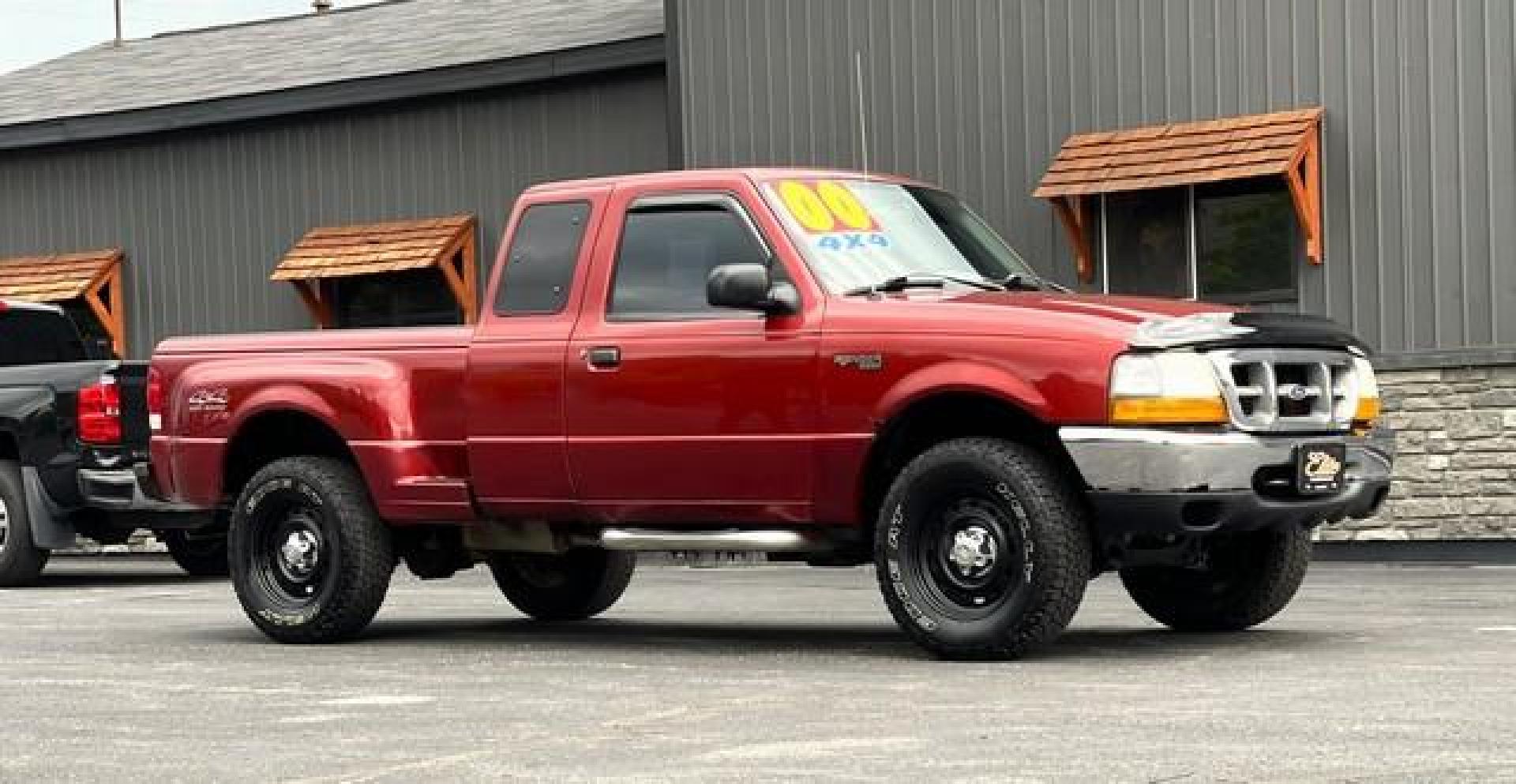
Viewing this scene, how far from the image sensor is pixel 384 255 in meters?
24.6

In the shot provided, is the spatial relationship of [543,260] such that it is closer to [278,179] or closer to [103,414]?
[103,414]

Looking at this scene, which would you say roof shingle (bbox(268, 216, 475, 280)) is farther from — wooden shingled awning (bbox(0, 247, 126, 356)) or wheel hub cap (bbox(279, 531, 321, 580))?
wheel hub cap (bbox(279, 531, 321, 580))

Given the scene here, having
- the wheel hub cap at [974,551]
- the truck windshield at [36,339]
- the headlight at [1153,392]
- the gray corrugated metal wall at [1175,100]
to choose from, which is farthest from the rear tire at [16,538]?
the headlight at [1153,392]

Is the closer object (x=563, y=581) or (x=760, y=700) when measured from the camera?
(x=760, y=700)

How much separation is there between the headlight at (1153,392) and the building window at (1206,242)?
9218mm

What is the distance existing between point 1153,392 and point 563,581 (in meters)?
4.04

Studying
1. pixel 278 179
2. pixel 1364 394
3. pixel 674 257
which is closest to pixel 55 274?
pixel 278 179

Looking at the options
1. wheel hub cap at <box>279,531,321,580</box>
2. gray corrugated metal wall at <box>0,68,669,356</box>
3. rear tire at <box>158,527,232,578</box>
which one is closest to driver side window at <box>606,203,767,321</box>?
wheel hub cap at <box>279,531,321,580</box>

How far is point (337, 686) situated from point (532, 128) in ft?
48.6

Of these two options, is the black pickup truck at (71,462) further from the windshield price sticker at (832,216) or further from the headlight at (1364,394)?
the headlight at (1364,394)

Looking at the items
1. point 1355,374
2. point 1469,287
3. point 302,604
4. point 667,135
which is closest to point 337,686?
point 302,604

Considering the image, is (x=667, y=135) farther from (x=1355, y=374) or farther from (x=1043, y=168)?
(x=1355, y=374)

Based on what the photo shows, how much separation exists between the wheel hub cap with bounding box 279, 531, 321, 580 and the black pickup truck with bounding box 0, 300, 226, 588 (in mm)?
5230

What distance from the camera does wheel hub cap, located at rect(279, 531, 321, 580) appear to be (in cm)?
1184
